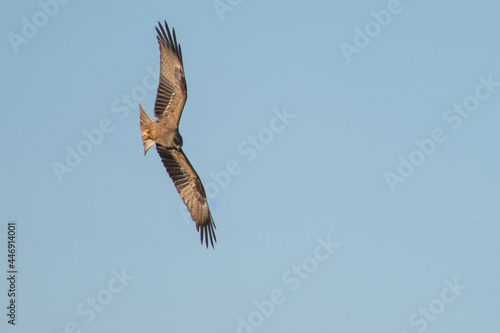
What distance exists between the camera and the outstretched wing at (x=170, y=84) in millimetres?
28859

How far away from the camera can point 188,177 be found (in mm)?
30406

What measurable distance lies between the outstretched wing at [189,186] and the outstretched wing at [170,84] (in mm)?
903

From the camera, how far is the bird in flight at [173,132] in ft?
94.1

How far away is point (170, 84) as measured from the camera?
29266mm

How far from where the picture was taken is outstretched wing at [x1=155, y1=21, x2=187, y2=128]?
94.7 feet

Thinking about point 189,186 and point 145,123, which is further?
point 189,186

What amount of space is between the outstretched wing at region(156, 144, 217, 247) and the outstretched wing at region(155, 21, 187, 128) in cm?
90

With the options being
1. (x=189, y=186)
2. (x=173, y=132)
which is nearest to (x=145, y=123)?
(x=173, y=132)

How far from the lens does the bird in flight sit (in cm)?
2867

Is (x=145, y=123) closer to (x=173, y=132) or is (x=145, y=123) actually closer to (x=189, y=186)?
(x=173, y=132)

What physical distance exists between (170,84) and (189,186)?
263 cm

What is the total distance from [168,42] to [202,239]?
4.65m

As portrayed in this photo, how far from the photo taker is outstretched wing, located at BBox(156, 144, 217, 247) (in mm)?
29812

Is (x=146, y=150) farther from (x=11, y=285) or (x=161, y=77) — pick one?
(x=11, y=285)
